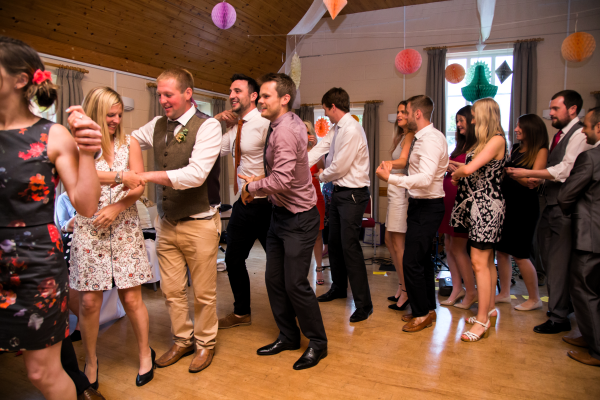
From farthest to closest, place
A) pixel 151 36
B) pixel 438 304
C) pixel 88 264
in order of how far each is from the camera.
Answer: pixel 151 36 → pixel 438 304 → pixel 88 264

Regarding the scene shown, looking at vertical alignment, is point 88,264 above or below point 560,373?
above

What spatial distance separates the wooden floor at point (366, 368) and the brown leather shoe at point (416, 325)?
4 centimetres

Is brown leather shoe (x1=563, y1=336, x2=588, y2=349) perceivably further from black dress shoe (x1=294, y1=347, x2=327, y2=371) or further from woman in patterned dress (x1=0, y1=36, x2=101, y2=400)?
woman in patterned dress (x1=0, y1=36, x2=101, y2=400)

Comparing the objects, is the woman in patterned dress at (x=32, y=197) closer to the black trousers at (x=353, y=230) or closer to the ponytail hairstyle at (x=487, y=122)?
the black trousers at (x=353, y=230)

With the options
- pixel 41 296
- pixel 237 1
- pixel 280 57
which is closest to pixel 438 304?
pixel 41 296

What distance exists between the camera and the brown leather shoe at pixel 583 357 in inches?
Result: 94.3

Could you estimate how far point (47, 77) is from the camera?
4.23 feet

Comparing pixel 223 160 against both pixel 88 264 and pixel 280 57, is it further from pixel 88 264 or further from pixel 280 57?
pixel 88 264

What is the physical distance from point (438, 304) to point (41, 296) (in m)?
3.17

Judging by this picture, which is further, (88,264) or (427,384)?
(427,384)

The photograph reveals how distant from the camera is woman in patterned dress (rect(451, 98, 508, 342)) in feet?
8.68

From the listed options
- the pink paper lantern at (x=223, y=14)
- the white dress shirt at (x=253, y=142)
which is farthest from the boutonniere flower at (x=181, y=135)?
the pink paper lantern at (x=223, y=14)

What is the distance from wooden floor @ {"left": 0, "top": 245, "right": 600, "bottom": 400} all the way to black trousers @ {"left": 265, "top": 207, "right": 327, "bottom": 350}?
0.28 metres

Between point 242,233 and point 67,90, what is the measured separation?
3.76 metres
